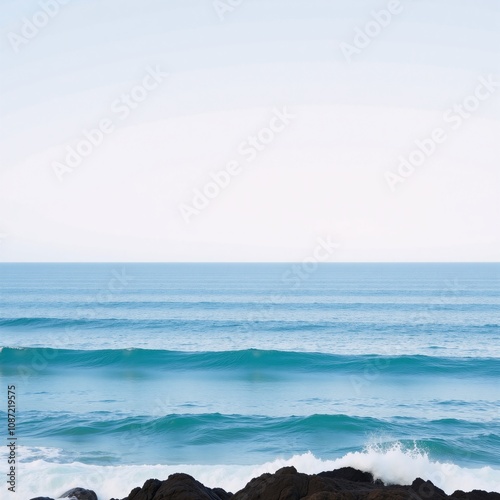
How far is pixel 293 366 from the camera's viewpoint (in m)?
27.7

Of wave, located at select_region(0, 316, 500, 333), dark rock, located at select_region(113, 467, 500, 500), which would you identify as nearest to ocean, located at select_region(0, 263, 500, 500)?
wave, located at select_region(0, 316, 500, 333)

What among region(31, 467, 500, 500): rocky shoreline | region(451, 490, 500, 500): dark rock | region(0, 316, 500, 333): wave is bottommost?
region(451, 490, 500, 500): dark rock

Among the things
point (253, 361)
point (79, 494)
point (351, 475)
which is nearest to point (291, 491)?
point (351, 475)

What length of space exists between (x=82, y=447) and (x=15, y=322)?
31.4 meters

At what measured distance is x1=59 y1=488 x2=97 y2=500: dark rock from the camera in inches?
417

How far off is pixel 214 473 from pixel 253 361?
15.6 m

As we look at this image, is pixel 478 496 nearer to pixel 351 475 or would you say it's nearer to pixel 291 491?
pixel 351 475

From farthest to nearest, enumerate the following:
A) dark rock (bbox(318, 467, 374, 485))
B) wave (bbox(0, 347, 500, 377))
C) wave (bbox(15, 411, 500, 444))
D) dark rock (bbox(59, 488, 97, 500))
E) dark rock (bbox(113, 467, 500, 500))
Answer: wave (bbox(0, 347, 500, 377))
wave (bbox(15, 411, 500, 444))
dark rock (bbox(59, 488, 97, 500))
dark rock (bbox(318, 467, 374, 485))
dark rock (bbox(113, 467, 500, 500))

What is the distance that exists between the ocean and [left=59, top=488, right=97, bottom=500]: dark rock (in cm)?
93

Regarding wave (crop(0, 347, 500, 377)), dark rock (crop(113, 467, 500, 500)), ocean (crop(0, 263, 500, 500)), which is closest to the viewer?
dark rock (crop(113, 467, 500, 500))

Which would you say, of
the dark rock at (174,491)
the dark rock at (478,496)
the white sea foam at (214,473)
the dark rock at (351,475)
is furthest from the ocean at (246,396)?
the dark rock at (174,491)

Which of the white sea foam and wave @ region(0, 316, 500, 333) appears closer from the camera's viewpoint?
the white sea foam

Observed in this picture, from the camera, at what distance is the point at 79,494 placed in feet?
35.0

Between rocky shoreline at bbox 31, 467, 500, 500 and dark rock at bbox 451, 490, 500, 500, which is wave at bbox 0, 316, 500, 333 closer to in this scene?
dark rock at bbox 451, 490, 500, 500
